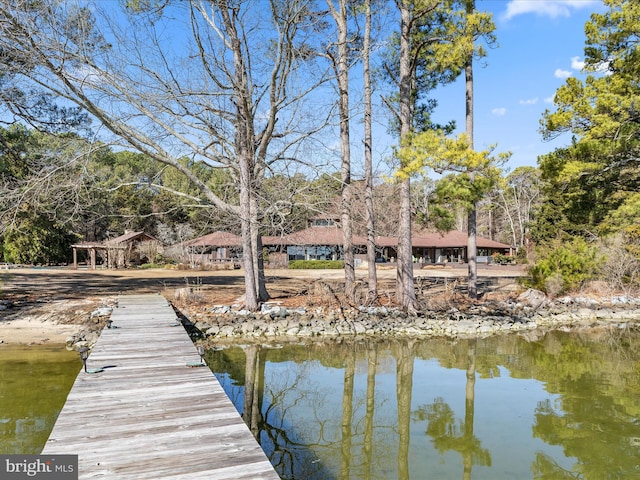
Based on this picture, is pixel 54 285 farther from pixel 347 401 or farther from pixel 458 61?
pixel 458 61

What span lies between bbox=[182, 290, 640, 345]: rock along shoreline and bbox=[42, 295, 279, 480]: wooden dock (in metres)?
5.06

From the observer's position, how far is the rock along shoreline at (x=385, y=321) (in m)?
11.5

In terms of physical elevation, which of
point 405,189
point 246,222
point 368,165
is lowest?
point 246,222

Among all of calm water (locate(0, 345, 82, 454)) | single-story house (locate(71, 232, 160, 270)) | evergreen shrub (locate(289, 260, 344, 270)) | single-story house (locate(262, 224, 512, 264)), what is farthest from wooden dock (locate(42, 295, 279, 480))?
single-story house (locate(262, 224, 512, 264))

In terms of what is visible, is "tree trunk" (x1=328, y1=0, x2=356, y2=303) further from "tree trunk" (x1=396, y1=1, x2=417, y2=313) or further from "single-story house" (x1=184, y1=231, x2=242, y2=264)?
"single-story house" (x1=184, y1=231, x2=242, y2=264)

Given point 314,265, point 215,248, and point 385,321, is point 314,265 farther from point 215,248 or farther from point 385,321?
point 385,321

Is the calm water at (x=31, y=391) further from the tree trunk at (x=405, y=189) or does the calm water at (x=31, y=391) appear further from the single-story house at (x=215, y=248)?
the single-story house at (x=215, y=248)

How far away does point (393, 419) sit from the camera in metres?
6.45

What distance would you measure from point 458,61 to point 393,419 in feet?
37.4

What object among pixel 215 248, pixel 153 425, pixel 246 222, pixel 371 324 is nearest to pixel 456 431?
pixel 153 425

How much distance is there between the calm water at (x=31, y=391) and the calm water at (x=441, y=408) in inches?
99.3

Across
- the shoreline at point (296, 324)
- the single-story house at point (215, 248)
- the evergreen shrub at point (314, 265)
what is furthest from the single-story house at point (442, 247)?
the shoreline at point (296, 324)

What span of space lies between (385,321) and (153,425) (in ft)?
29.8

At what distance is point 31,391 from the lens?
7.06 m
